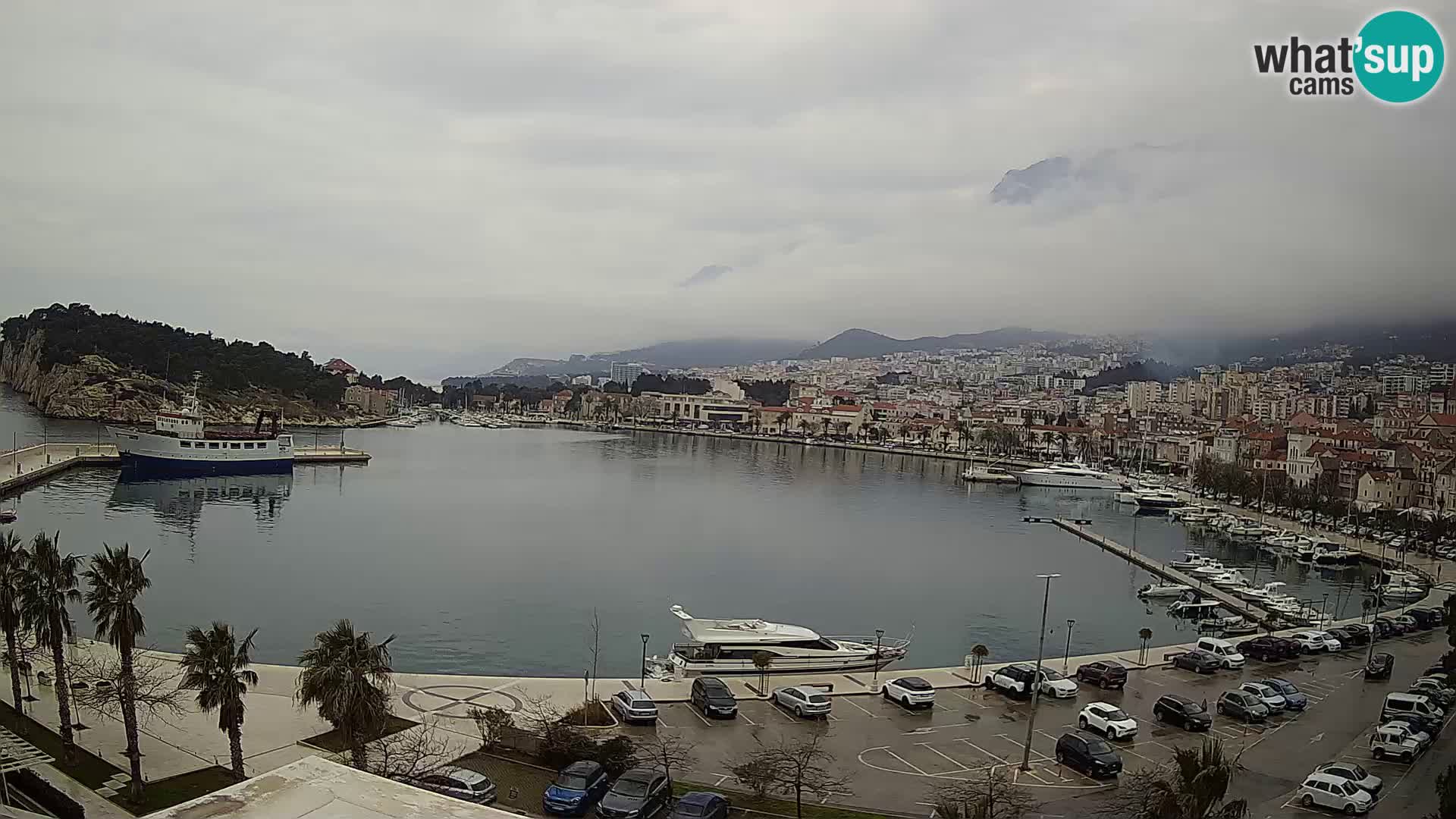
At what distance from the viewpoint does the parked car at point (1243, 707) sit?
1103 centimetres

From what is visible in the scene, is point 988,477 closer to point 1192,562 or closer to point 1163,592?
point 1192,562

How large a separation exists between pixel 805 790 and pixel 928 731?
2.31 m


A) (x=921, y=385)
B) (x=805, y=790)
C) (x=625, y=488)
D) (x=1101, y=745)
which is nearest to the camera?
(x=805, y=790)

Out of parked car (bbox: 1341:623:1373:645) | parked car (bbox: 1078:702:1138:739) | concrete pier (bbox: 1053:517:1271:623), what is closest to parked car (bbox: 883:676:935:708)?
parked car (bbox: 1078:702:1138:739)

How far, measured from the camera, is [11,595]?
29.4 feet

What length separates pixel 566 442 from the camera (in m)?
70.6

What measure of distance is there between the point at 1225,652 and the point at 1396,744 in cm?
400

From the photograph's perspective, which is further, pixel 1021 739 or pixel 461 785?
pixel 1021 739

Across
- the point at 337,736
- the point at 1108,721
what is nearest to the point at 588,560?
the point at 337,736

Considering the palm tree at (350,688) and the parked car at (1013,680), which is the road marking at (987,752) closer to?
the parked car at (1013,680)

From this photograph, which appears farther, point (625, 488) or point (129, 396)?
point (129, 396)

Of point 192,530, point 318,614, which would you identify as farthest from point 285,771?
point 192,530

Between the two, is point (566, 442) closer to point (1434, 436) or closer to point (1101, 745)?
point (1434, 436)

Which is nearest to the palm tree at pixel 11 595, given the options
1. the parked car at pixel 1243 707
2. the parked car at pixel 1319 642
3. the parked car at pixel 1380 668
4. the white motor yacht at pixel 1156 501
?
the parked car at pixel 1243 707
